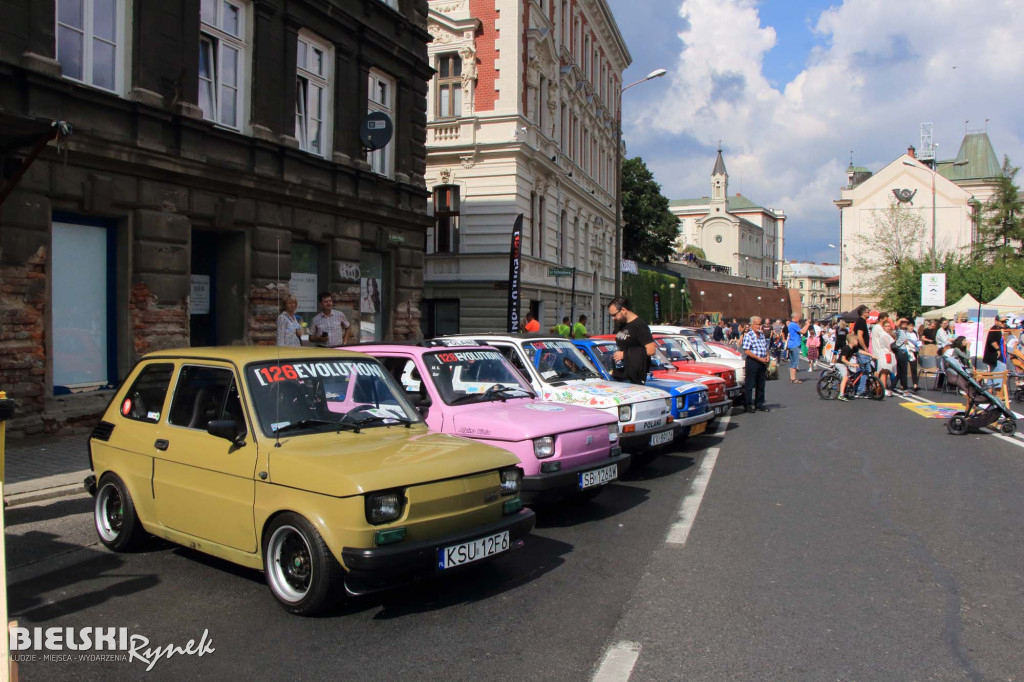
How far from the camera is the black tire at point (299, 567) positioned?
4.50 meters

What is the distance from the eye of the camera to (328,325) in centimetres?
1277

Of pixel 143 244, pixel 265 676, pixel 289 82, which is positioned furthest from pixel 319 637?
pixel 289 82

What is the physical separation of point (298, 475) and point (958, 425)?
11538mm

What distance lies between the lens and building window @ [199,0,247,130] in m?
13.7

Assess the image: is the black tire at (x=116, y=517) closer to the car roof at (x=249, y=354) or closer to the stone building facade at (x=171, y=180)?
the car roof at (x=249, y=354)

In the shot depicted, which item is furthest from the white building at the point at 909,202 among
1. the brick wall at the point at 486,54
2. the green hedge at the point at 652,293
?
the brick wall at the point at 486,54

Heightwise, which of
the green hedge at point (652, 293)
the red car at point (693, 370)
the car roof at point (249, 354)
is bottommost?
the red car at point (693, 370)

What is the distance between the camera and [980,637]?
14.7 feet

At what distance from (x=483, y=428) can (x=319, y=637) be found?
9.14ft

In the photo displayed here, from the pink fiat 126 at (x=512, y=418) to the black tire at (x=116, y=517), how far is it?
2.35m

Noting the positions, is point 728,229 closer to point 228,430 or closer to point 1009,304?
point 1009,304

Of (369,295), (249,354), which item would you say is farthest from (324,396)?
(369,295)

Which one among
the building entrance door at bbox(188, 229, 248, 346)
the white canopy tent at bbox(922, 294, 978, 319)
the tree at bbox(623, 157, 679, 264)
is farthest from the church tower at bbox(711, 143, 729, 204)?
the building entrance door at bbox(188, 229, 248, 346)

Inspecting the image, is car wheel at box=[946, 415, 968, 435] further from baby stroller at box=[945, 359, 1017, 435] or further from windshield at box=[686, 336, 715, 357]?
windshield at box=[686, 336, 715, 357]
